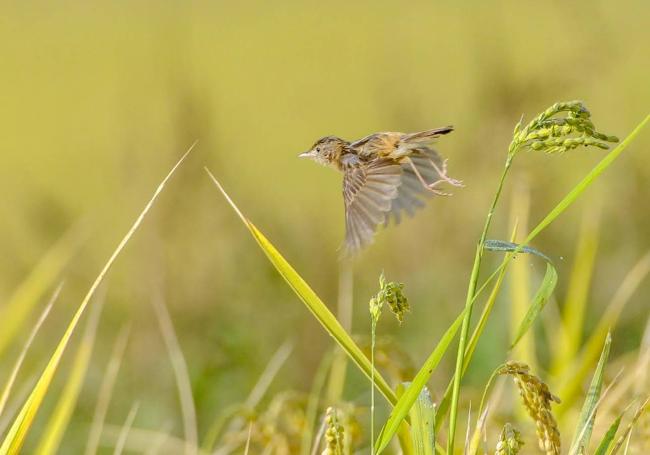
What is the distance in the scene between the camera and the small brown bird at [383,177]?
1.75 metres

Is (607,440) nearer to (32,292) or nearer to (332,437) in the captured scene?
(332,437)

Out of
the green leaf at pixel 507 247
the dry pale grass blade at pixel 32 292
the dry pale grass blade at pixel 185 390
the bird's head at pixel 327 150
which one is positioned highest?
the bird's head at pixel 327 150

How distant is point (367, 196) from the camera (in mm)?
1822

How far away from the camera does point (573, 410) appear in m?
2.68

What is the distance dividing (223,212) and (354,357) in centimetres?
408

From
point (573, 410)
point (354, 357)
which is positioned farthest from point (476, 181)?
point (354, 357)

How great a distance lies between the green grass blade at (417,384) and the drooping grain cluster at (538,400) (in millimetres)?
66

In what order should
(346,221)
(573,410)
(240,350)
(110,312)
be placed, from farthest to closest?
(110,312)
(240,350)
(573,410)
(346,221)

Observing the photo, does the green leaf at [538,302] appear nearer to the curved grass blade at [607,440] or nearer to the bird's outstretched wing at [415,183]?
the curved grass blade at [607,440]

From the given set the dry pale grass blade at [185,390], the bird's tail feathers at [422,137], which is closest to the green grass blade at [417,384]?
the bird's tail feathers at [422,137]

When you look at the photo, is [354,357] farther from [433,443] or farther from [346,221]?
[346,221]

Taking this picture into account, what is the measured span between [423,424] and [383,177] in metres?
0.58

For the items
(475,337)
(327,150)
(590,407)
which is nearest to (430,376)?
(475,337)

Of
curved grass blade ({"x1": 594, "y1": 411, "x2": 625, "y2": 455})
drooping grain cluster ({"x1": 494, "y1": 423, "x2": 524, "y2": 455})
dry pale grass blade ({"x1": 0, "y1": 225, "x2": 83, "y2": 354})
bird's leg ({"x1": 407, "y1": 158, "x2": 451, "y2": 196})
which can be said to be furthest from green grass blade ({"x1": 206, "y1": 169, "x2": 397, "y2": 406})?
dry pale grass blade ({"x1": 0, "y1": 225, "x2": 83, "y2": 354})
